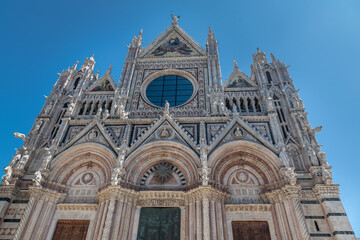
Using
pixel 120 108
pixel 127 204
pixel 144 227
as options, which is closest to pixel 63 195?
pixel 127 204

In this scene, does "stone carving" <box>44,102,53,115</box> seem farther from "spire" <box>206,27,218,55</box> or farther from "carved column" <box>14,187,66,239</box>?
"spire" <box>206,27,218,55</box>

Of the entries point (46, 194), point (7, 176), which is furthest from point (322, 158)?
point (7, 176)

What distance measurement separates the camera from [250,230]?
11.1 meters

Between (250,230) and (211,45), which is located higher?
(211,45)

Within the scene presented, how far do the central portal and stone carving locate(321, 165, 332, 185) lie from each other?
6.92 metres

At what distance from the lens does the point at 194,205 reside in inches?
444

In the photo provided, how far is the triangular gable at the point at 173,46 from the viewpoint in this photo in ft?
65.3

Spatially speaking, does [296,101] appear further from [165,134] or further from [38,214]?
[38,214]

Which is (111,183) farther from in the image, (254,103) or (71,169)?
(254,103)

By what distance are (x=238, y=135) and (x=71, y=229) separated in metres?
9.66

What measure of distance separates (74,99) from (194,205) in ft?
34.7

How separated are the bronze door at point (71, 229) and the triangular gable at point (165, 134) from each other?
4260mm

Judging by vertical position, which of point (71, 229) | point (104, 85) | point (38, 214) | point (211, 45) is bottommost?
point (71, 229)

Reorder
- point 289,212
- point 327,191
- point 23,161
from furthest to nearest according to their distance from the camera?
point 23,161, point 327,191, point 289,212
